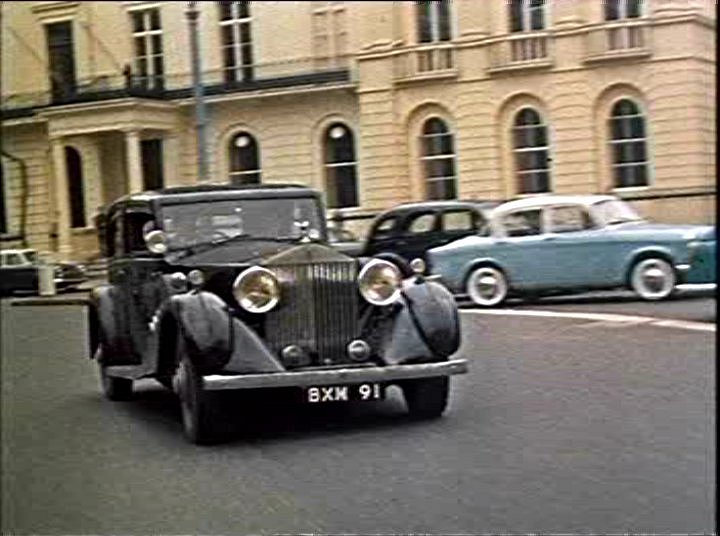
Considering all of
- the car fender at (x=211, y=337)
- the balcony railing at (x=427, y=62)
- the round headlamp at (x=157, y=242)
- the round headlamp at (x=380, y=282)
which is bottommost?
the car fender at (x=211, y=337)

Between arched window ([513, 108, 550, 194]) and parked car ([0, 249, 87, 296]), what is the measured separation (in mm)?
969

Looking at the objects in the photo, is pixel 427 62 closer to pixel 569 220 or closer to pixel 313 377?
pixel 569 220

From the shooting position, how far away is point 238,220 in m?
2.81

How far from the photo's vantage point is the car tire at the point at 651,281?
6.81ft

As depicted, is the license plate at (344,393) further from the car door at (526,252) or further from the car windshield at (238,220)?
the car door at (526,252)

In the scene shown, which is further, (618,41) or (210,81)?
(210,81)

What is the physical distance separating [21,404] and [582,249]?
4.16 ft

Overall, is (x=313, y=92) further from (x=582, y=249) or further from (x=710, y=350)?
(x=710, y=350)

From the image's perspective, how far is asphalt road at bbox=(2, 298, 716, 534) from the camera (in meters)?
2.15

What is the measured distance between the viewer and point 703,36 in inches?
80.7

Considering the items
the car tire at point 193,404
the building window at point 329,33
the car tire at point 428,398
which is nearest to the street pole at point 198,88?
the building window at point 329,33

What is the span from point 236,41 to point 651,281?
2.84 feet

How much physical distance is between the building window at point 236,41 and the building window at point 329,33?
0.12m

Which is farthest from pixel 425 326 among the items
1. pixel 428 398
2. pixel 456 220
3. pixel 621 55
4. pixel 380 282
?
pixel 621 55
